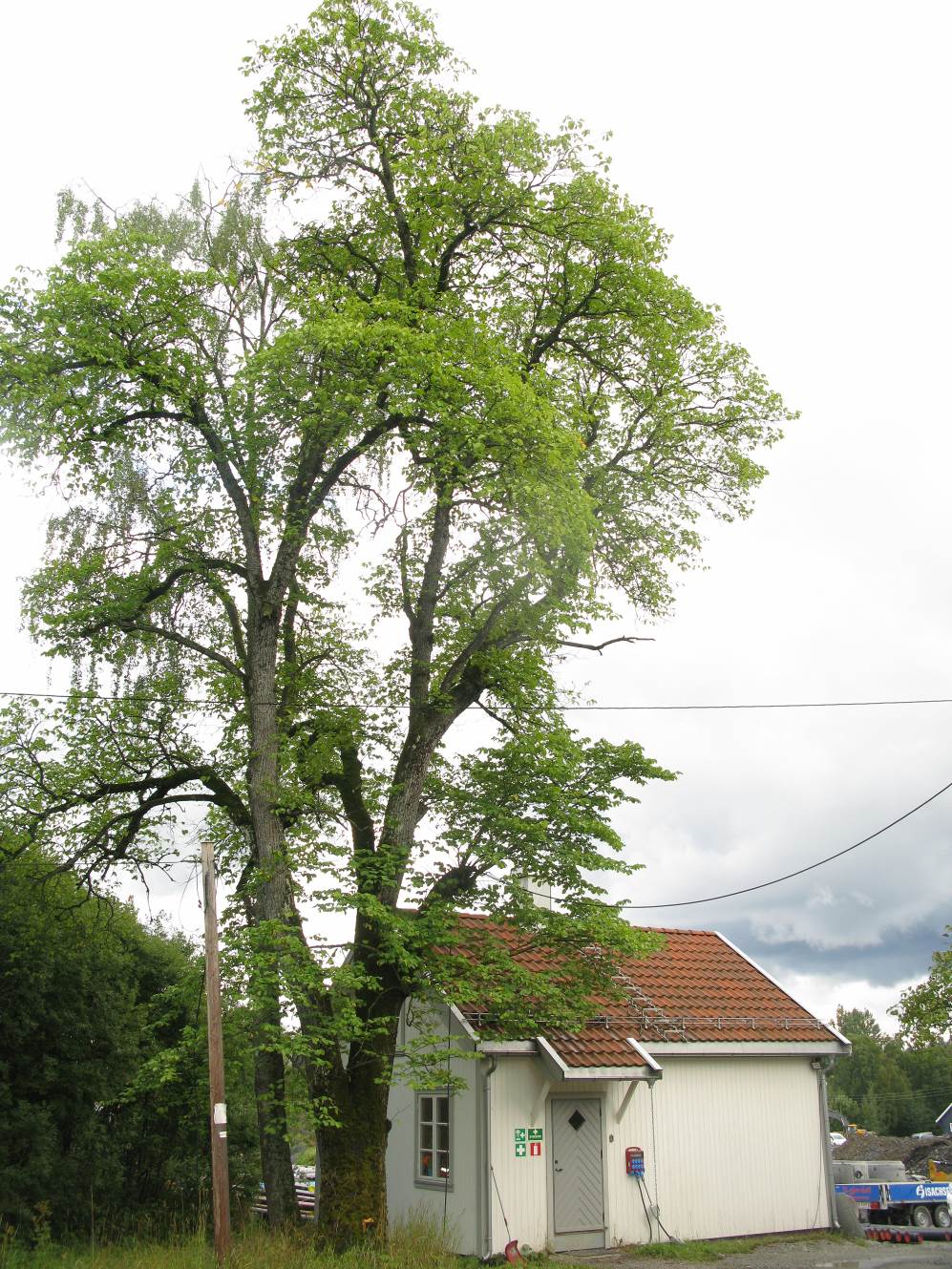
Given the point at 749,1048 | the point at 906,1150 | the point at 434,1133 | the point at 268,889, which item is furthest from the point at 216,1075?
the point at 906,1150

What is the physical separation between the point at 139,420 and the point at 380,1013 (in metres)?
9.66

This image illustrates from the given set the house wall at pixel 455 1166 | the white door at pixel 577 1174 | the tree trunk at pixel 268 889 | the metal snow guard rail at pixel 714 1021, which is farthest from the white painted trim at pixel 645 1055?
the tree trunk at pixel 268 889

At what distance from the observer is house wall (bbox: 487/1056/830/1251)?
17781mm

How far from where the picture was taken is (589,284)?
17969 millimetres

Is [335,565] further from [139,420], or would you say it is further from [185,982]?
[185,982]

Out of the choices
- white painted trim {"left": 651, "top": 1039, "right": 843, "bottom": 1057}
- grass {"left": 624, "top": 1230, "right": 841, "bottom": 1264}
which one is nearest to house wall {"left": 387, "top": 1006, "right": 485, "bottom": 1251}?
grass {"left": 624, "top": 1230, "right": 841, "bottom": 1264}

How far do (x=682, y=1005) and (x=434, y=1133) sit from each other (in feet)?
17.8

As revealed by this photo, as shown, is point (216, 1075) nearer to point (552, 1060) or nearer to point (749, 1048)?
point (552, 1060)

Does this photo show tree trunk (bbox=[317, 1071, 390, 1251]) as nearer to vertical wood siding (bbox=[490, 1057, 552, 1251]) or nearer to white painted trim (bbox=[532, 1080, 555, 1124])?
vertical wood siding (bbox=[490, 1057, 552, 1251])

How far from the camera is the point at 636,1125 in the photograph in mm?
19469

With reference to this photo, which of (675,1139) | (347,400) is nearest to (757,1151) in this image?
(675,1139)

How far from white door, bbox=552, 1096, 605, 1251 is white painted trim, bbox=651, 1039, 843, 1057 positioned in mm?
1722

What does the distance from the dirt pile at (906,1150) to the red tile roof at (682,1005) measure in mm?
18907

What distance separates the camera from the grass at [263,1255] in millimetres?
12823
